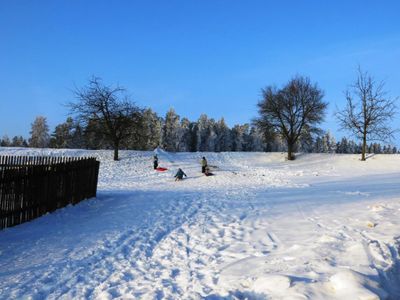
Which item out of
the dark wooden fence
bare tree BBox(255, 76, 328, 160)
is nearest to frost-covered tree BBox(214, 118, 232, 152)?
bare tree BBox(255, 76, 328, 160)

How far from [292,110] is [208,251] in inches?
1582

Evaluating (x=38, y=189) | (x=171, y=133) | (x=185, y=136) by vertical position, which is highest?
(x=171, y=133)

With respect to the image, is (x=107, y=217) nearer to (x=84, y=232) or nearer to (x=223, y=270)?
(x=84, y=232)

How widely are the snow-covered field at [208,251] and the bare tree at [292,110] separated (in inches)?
1225

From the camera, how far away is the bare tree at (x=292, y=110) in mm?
45375

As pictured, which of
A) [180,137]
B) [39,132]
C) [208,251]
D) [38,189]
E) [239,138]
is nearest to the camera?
[208,251]

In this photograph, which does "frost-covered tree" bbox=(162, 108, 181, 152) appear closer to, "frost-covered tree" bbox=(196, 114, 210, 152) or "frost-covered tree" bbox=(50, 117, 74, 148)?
"frost-covered tree" bbox=(196, 114, 210, 152)

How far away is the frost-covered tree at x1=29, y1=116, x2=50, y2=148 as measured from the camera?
285ft

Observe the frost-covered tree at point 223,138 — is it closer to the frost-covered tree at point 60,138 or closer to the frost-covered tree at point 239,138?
the frost-covered tree at point 239,138

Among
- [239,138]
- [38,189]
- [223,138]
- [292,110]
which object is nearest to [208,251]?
[38,189]

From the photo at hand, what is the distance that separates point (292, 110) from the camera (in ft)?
151

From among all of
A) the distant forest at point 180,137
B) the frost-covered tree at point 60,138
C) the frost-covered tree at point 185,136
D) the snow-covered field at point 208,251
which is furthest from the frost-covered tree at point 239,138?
the snow-covered field at point 208,251

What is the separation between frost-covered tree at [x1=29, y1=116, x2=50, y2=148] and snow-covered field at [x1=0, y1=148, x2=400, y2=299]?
79.1 meters

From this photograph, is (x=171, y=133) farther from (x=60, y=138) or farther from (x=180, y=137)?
(x=60, y=138)
